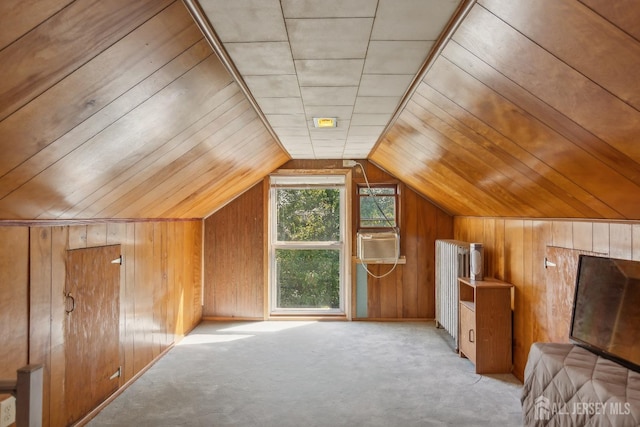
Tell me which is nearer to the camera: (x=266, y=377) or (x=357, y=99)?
(x=357, y=99)

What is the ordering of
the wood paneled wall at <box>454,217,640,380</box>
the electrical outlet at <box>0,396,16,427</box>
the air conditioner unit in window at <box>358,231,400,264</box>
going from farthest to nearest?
1. the air conditioner unit in window at <box>358,231,400,264</box>
2. the wood paneled wall at <box>454,217,640,380</box>
3. the electrical outlet at <box>0,396,16,427</box>

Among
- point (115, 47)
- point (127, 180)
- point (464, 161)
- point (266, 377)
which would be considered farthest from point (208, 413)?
point (464, 161)

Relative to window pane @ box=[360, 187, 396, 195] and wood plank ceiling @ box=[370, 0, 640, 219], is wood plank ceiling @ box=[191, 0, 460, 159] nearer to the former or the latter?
wood plank ceiling @ box=[370, 0, 640, 219]

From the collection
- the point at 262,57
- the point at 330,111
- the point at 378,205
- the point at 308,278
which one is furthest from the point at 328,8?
the point at 308,278

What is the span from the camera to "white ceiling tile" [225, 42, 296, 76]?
1807 millimetres

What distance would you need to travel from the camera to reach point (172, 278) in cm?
410

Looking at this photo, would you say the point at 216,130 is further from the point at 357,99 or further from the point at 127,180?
the point at 357,99

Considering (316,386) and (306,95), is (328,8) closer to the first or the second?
(306,95)

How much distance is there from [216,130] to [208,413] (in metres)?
1.94

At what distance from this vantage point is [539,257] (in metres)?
2.90

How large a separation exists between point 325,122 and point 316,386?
7.01 ft

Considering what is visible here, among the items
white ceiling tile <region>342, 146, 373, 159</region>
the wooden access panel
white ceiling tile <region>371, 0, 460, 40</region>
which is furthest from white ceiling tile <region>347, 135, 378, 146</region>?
the wooden access panel

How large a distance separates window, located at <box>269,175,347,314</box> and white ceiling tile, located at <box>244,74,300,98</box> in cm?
279

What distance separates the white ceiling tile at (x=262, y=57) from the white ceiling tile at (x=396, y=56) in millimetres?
413
